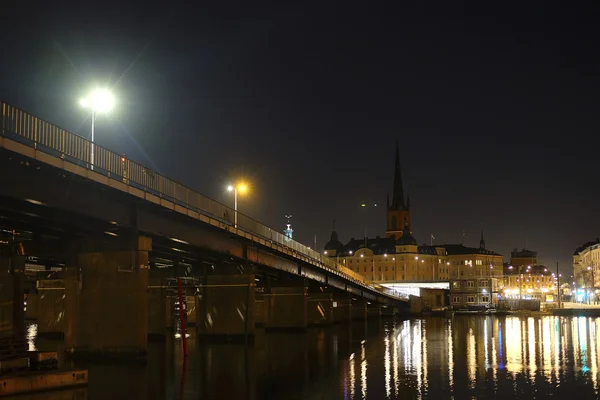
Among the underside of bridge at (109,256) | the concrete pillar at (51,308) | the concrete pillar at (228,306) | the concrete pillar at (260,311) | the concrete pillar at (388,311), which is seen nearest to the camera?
the underside of bridge at (109,256)

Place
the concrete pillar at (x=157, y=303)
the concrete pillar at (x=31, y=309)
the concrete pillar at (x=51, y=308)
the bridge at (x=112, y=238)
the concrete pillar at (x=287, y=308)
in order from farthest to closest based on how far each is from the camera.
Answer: the concrete pillar at (x=31, y=309)
the concrete pillar at (x=287, y=308)
the concrete pillar at (x=51, y=308)
the concrete pillar at (x=157, y=303)
the bridge at (x=112, y=238)

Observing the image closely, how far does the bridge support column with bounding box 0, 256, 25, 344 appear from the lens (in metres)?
38.8

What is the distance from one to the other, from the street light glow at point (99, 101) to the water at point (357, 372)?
1356 centimetres

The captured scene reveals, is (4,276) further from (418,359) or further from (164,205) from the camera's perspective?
(418,359)

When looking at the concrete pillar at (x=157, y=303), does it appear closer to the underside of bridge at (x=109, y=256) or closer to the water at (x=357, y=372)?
the underside of bridge at (x=109, y=256)

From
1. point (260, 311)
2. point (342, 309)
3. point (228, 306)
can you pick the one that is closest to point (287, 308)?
point (260, 311)

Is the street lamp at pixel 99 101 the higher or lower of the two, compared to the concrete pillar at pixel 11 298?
higher

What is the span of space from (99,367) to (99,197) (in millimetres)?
8501

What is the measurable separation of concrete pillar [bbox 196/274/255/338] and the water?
2519 mm

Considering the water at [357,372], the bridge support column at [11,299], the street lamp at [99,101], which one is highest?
the street lamp at [99,101]

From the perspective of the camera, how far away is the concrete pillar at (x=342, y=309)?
11338cm

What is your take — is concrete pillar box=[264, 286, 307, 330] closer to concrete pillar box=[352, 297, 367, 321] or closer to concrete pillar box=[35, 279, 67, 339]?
concrete pillar box=[35, 279, 67, 339]

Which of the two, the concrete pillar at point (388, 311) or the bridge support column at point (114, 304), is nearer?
the bridge support column at point (114, 304)

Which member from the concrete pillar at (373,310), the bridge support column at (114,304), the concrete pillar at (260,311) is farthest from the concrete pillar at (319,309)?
the bridge support column at (114,304)
